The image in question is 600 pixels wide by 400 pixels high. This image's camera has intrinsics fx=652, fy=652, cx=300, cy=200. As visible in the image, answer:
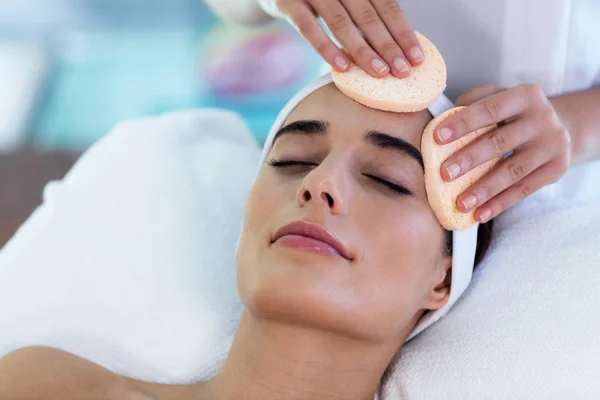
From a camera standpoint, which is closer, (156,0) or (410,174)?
(410,174)

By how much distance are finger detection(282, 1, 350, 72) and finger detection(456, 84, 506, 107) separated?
233mm

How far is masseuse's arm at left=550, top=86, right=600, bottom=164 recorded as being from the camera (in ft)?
4.09

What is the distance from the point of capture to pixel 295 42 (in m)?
3.08

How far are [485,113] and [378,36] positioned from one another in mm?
224

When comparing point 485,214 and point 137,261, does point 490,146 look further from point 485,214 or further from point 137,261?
point 137,261

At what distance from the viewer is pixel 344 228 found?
1.02m

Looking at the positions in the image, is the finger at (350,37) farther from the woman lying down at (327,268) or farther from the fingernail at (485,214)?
the fingernail at (485,214)

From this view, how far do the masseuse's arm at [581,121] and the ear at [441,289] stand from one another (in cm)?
33

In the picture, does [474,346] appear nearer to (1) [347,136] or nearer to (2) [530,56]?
(1) [347,136]

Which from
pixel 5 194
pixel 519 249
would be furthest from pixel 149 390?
pixel 5 194

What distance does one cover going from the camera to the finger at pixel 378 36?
1.11 meters

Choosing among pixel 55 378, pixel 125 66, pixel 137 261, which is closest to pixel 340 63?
pixel 137 261

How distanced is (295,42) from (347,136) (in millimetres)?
2082

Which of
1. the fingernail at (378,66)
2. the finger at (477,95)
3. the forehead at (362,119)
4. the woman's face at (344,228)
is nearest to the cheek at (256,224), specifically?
the woman's face at (344,228)
